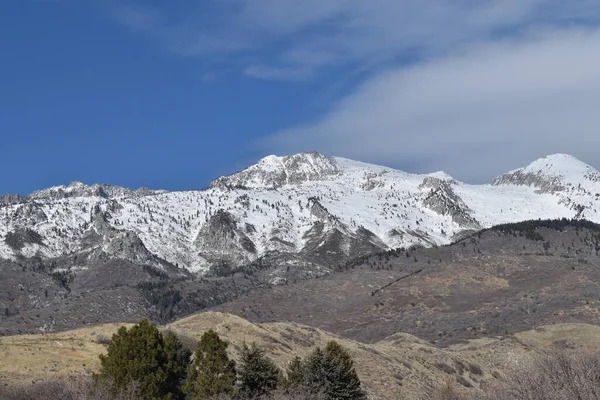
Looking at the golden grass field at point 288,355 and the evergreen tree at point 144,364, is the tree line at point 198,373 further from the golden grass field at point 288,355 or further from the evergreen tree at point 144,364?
the golden grass field at point 288,355

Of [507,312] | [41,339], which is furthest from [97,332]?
[507,312]

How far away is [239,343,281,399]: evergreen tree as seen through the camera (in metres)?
54.1

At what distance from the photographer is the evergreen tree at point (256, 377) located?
54062 millimetres

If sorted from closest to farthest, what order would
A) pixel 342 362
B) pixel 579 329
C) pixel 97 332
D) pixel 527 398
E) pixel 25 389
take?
pixel 527 398 → pixel 25 389 → pixel 342 362 → pixel 97 332 → pixel 579 329

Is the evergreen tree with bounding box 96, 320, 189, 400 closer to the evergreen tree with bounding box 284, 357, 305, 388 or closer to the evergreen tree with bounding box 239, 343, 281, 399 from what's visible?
the evergreen tree with bounding box 239, 343, 281, 399

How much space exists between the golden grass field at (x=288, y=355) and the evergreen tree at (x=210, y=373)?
8.19m

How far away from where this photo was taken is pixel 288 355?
7819cm

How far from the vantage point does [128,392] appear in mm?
44812

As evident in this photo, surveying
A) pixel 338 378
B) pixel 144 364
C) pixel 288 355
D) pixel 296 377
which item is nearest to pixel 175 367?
pixel 144 364

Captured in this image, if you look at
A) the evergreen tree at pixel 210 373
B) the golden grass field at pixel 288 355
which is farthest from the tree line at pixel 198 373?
the golden grass field at pixel 288 355

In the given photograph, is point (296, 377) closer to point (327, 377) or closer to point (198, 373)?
point (327, 377)

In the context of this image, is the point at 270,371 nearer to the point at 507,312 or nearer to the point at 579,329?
the point at 579,329

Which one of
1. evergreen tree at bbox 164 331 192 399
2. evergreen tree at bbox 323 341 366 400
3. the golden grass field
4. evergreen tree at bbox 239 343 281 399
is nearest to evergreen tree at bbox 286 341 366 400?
evergreen tree at bbox 323 341 366 400

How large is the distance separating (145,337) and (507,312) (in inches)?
6106
